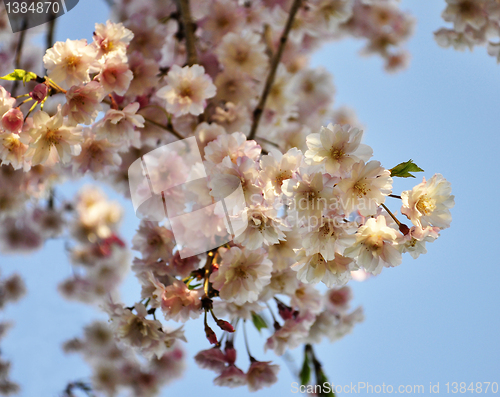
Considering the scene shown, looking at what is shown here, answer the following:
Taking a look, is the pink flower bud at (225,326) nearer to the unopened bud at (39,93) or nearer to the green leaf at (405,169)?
the green leaf at (405,169)

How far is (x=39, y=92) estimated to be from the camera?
3.58ft

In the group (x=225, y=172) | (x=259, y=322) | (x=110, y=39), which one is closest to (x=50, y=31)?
(x=110, y=39)

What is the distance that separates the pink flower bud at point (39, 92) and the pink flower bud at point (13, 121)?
0.21 ft

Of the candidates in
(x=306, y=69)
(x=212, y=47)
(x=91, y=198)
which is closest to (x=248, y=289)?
(x=212, y=47)

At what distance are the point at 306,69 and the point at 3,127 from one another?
2072 millimetres

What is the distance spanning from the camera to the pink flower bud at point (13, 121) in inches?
41.8

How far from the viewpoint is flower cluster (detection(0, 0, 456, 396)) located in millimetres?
960

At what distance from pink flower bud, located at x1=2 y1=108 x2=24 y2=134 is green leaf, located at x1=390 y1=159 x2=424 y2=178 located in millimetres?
1092

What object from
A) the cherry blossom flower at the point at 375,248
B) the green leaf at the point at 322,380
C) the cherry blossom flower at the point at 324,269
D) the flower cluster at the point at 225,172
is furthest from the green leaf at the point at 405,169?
the green leaf at the point at 322,380

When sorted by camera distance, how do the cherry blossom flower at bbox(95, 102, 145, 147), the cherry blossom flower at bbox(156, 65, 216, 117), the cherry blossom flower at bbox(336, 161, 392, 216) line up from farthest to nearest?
the cherry blossom flower at bbox(156, 65, 216, 117), the cherry blossom flower at bbox(95, 102, 145, 147), the cherry blossom flower at bbox(336, 161, 392, 216)

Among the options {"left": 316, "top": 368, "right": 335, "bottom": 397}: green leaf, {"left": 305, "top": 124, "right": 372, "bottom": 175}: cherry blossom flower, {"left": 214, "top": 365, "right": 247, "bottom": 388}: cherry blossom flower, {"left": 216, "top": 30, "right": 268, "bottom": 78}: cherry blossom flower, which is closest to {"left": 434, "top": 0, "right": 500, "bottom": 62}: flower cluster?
{"left": 216, "top": 30, "right": 268, "bottom": 78}: cherry blossom flower

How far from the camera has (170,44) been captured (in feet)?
7.09

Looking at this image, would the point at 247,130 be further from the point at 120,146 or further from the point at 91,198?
the point at 91,198

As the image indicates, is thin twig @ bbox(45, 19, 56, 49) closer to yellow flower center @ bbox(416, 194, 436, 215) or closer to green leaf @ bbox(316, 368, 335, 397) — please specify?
yellow flower center @ bbox(416, 194, 436, 215)
